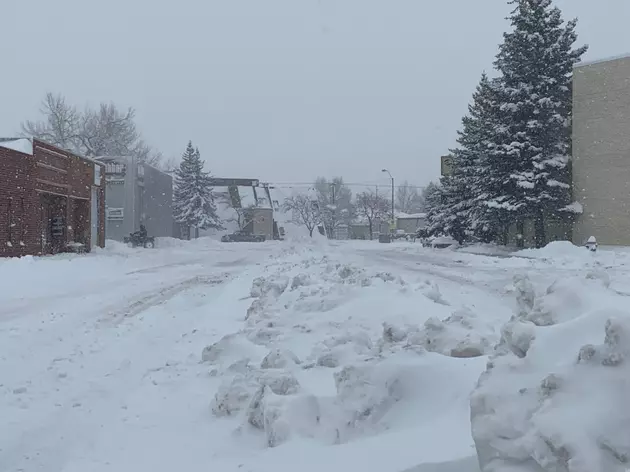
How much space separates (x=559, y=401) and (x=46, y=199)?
1209 inches

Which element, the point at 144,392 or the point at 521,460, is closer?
the point at 521,460

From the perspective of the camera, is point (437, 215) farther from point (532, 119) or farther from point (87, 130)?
point (87, 130)

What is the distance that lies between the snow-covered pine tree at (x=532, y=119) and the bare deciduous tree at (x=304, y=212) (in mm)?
64513

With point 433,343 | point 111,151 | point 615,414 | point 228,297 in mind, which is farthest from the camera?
point 111,151

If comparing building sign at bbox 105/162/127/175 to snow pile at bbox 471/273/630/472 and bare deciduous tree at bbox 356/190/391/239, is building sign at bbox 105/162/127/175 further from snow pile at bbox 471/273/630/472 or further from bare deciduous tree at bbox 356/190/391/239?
snow pile at bbox 471/273/630/472

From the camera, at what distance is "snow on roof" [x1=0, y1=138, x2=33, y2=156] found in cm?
2528

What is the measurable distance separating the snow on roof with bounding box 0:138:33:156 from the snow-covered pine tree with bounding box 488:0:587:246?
21.3m

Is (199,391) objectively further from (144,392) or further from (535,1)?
(535,1)

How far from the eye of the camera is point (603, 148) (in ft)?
104

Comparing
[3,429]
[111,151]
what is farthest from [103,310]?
[111,151]

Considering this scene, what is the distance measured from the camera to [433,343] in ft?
16.6

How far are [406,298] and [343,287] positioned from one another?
154 centimetres

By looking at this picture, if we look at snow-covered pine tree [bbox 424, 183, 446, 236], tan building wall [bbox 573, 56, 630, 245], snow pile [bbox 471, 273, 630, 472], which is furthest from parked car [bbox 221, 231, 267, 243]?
snow pile [bbox 471, 273, 630, 472]

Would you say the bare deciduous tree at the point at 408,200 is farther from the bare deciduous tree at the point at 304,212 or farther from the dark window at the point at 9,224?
the dark window at the point at 9,224
